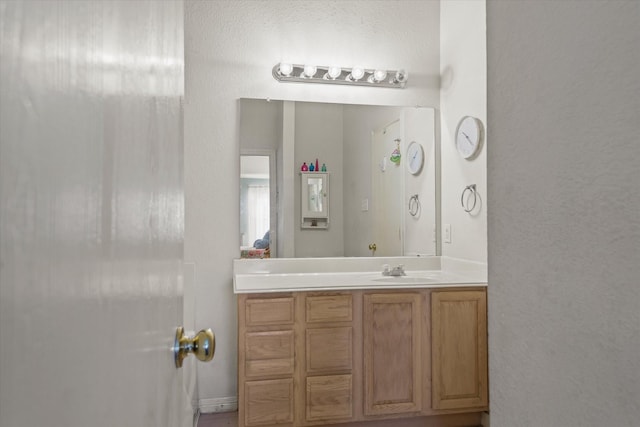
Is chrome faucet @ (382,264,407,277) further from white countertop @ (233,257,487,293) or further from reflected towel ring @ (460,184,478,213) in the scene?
reflected towel ring @ (460,184,478,213)

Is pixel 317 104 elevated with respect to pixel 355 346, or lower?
elevated

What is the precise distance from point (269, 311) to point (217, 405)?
951 millimetres

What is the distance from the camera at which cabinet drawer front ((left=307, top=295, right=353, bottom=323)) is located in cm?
229

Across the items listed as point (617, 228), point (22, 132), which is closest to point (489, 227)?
point (617, 228)

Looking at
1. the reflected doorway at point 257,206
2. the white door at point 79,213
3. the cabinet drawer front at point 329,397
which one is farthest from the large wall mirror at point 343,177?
the white door at point 79,213

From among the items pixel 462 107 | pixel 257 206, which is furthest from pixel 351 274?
pixel 462 107

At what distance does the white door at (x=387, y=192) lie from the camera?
297cm

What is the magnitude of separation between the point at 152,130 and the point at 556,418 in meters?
0.82

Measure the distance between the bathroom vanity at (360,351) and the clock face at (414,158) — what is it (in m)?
0.85

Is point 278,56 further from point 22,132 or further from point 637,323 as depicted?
point 22,132

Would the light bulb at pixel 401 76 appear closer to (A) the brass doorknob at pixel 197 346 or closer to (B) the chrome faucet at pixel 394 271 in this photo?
(B) the chrome faucet at pixel 394 271

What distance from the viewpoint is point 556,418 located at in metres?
0.77

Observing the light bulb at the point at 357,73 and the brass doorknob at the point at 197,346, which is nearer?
the brass doorknob at the point at 197,346

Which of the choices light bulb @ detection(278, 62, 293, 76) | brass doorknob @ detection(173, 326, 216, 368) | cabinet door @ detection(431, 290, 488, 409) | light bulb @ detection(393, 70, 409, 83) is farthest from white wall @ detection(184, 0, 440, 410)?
brass doorknob @ detection(173, 326, 216, 368)
